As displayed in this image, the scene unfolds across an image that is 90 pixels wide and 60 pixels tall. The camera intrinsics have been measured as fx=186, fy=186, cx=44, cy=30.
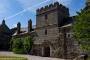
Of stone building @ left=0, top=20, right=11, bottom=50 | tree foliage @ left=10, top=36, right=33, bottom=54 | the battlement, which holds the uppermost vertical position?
the battlement

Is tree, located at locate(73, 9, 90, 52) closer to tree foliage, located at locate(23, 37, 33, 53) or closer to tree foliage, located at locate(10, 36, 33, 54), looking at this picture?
tree foliage, located at locate(23, 37, 33, 53)

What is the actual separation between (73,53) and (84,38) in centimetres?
944

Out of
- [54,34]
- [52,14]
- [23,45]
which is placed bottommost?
[23,45]

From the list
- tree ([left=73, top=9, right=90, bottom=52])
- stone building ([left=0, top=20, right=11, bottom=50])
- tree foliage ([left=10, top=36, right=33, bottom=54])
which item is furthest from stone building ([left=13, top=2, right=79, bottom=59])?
stone building ([left=0, top=20, right=11, bottom=50])

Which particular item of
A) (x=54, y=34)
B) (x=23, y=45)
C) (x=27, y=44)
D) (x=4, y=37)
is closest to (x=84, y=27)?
(x=54, y=34)

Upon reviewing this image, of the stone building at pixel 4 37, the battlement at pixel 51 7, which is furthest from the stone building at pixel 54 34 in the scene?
the stone building at pixel 4 37

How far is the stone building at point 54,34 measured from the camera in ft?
103

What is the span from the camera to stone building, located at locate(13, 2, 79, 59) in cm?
3128

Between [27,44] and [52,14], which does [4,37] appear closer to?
[27,44]

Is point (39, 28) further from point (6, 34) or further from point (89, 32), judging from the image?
point (6, 34)

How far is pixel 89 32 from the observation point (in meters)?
20.8

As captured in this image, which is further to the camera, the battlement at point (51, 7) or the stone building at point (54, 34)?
the battlement at point (51, 7)

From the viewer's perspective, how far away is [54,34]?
3397 centimetres

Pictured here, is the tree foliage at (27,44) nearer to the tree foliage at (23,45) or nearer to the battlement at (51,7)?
the tree foliage at (23,45)
